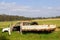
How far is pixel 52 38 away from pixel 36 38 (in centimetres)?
150

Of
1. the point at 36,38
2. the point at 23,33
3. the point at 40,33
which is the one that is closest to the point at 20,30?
the point at 23,33

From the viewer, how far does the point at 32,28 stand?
19375 millimetres

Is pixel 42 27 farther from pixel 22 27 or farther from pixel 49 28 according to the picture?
pixel 22 27

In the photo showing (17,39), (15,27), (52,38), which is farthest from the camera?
(15,27)

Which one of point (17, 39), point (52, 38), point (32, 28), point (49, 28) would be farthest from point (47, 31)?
point (17, 39)

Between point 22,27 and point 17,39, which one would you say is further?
point 22,27

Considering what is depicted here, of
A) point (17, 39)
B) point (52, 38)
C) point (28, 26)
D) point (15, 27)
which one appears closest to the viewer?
point (17, 39)

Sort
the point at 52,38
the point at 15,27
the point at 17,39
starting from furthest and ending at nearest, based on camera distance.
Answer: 1. the point at 15,27
2. the point at 52,38
3. the point at 17,39

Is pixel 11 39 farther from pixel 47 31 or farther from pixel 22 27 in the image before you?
pixel 47 31

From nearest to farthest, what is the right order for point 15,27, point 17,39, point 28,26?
point 17,39
point 28,26
point 15,27

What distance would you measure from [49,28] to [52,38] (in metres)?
2.84

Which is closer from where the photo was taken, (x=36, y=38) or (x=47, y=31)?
(x=36, y=38)

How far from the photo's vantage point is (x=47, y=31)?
19.5 meters

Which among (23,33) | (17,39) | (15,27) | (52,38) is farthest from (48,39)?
(15,27)
